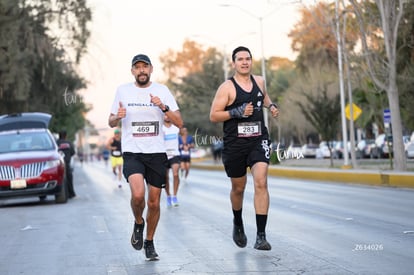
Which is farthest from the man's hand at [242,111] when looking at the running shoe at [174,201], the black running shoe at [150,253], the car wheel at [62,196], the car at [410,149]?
the car at [410,149]

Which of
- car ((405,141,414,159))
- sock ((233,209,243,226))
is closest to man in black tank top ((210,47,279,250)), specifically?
sock ((233,209,243,226))

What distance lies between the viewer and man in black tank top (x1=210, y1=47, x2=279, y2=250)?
866 centimetres

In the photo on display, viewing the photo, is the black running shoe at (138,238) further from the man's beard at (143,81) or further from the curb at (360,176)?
the curb at (360,176)

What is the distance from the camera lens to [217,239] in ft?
33.4

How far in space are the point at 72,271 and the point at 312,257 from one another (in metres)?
2.41

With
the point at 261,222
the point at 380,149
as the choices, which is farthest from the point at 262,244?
the point at 380,149

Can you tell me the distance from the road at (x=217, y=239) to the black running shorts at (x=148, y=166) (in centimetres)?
85

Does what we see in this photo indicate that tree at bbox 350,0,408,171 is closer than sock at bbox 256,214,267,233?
No

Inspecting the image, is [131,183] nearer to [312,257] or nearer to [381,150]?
[312,257]

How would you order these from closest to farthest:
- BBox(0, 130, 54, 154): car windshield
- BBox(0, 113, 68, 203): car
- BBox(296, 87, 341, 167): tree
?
BBox(0, 113, 68, 203): car < BBox(0, 130, 54, 154): car windshield < BBox(296, 87, 341, 167): tree

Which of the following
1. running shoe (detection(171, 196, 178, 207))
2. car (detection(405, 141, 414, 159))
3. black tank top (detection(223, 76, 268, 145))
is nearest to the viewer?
black tank top (detection(223, 76, 268, 145))

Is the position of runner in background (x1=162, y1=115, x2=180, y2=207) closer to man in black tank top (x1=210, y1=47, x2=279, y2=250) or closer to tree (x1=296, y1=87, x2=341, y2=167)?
man in black tank top (x1=210, y1=47, x2=279, y2=250)

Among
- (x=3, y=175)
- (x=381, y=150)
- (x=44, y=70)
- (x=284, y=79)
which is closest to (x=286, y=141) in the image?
(x=284, y=79)

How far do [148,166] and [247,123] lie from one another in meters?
1.15
